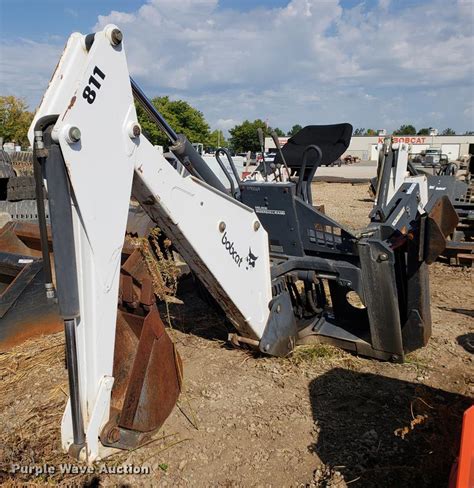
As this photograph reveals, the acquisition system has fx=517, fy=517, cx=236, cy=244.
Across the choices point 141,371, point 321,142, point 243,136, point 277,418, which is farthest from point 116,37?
point 243,136

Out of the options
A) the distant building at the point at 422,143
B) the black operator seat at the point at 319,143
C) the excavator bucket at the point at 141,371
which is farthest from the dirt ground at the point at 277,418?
the distant building at the point at 422,143

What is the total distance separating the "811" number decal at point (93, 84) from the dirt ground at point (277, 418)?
77.4 inches

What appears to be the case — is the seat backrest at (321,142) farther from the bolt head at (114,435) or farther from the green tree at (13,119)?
the green tree at (13,119)

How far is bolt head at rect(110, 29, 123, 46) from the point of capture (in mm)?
2340

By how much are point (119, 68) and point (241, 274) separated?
1633 mm

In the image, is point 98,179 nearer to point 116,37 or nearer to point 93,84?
point 93,84

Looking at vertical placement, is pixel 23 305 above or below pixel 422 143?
below

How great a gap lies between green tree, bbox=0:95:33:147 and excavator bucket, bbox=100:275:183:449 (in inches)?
1555

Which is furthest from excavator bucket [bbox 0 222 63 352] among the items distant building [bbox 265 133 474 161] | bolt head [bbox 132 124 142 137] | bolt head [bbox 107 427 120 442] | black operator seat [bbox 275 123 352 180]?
distant building [bbox 265 133 474 161]

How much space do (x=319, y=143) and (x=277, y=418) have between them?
2.58 meters

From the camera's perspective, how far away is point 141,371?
9.16 feet

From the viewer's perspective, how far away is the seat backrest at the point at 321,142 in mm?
4625

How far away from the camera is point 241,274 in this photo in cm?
355

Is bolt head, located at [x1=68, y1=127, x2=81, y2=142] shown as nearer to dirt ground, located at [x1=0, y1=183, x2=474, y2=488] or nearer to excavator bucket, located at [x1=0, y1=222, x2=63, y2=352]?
dirt ground, located at [x1=0, y1=183, x2=474, y2=488]
